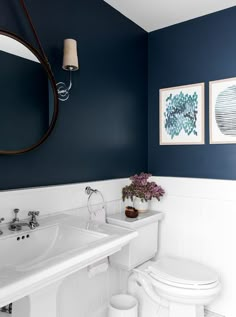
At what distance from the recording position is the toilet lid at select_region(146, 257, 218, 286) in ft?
5.50

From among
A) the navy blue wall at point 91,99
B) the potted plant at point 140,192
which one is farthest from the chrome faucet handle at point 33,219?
the potted plant at point 140,192

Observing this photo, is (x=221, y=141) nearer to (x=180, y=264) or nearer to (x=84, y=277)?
(x=180, y=264)

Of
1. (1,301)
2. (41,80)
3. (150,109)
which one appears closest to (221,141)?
(150,109)

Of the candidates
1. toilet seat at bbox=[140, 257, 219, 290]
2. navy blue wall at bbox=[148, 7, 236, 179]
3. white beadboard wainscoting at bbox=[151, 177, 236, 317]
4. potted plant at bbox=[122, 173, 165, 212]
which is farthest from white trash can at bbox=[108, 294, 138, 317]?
navy blue wall at bbox=[148, 7, 236, 179]

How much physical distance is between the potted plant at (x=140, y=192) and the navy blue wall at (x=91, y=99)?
16 centimetres

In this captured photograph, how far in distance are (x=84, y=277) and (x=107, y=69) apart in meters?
1.54

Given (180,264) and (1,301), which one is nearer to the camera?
(1,301)

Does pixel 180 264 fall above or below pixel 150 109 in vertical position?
below

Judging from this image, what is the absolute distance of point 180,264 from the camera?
194cm

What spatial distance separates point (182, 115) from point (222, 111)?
342 millimetres

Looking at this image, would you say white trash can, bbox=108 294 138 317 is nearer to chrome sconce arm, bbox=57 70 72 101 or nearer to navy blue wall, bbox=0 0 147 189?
navy blue wall, bbox=0 0 147 189

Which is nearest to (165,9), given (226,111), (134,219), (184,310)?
(226,111)

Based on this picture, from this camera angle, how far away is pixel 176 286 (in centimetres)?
166

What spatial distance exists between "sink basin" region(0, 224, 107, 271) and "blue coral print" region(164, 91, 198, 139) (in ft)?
4.48
